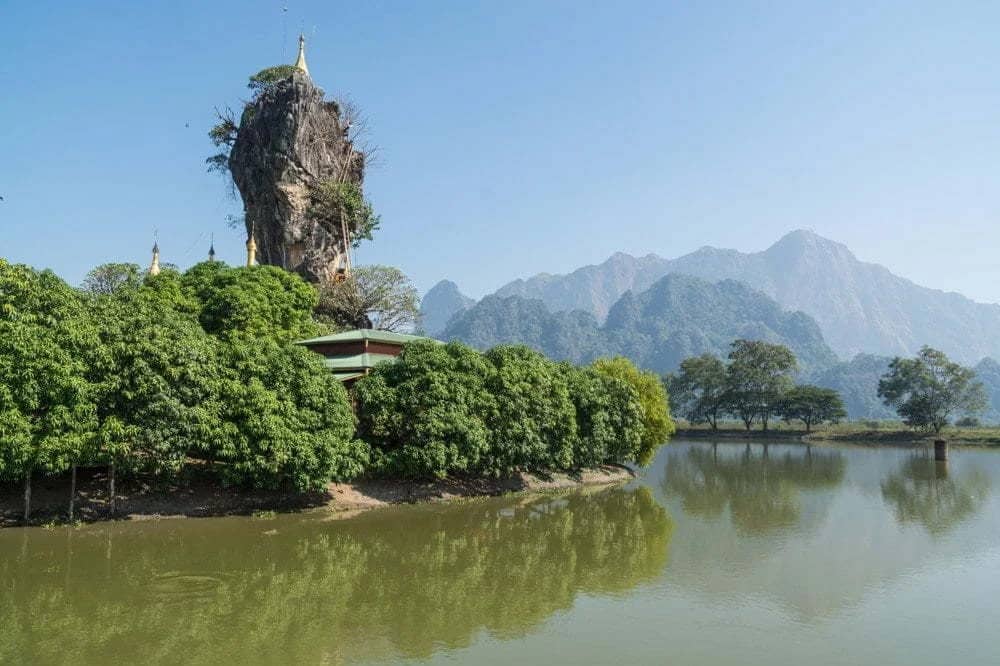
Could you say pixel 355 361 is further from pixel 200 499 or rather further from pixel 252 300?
pixel 200 499

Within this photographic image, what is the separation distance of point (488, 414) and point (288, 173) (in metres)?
29.0

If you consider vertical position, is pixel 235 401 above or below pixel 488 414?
above

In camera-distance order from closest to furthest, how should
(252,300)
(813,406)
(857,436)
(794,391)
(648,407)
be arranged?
(252,300) → (648,407) → (857,436) → (813,406) → (794,391)

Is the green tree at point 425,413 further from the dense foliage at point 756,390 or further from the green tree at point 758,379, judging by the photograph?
the green tree at point 758,379

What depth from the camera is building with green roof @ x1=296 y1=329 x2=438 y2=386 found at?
3064 centimetres

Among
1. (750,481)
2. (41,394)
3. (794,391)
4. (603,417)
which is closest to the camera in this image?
(41,394)

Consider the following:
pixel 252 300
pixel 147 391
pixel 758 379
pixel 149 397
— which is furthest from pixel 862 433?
pixel 147 391

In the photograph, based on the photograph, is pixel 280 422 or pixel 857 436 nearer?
pixel 280 422

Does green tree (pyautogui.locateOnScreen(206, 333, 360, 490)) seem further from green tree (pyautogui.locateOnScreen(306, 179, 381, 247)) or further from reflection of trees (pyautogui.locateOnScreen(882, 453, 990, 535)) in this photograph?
green tree (pyautogui.locateOnScreen(306, 179, 381, 247))

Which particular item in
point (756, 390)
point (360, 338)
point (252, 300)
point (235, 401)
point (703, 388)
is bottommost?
point (235, 401)

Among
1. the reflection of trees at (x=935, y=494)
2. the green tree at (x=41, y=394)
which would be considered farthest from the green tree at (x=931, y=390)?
the green tree at (x=41, y=394)

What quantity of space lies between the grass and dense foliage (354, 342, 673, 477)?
1938 inches

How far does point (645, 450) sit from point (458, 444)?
15.7 metres

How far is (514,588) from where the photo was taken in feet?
51.4
